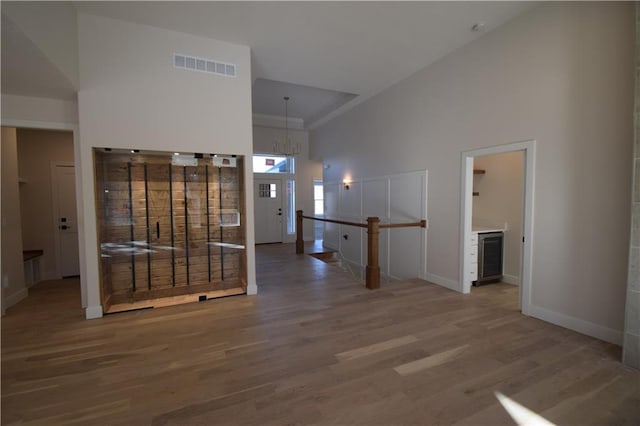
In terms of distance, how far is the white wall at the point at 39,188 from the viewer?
4906mm

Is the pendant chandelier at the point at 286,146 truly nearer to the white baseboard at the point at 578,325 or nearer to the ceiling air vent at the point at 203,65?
the ceiling air vent at the point at 203,65

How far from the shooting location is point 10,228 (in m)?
3.91

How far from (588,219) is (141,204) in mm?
5208

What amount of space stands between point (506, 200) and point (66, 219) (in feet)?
25.4

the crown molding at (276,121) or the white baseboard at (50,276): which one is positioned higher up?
the crown molding at (276,121)

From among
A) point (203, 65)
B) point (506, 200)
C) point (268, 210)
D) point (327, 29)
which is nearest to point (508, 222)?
point (506, 200)

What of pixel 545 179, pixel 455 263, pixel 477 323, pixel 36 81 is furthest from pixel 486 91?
pixel 36 81

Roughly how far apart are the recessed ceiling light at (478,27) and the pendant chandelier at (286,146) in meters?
4.24

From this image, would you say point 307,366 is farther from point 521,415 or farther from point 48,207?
point 48,207

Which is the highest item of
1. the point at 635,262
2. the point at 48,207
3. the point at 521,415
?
the point at 48,207

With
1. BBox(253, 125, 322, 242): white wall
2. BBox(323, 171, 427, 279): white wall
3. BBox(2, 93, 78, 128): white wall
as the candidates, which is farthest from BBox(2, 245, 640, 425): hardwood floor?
BBox(253, 125, 322, 242): white wall

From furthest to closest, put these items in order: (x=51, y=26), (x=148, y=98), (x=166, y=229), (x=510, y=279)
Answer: (x=510, y=279) → (x=166, y=229) → (x=148, y=98) → (x=51, y=26)

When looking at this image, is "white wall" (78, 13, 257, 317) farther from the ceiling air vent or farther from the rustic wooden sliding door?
the rustic wooden sliding door

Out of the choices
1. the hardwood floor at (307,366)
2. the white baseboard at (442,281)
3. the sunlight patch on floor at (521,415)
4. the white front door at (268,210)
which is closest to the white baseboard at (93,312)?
the hardwood floor at (307,366)
